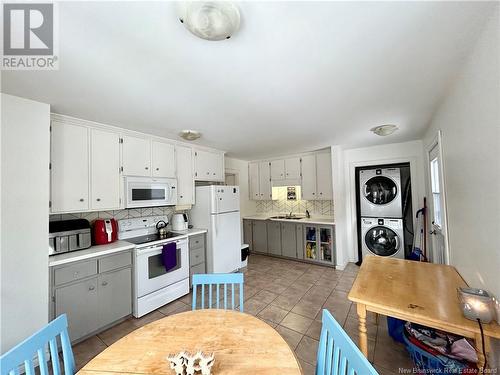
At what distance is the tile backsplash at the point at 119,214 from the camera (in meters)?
2.43

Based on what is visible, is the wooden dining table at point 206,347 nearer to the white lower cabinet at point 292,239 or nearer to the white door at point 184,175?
the white door at point 184,175

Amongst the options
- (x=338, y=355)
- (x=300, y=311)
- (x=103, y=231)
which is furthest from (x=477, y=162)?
(x=103, y=231)

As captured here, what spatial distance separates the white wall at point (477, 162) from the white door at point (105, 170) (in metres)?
3.29

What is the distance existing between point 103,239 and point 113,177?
77cm

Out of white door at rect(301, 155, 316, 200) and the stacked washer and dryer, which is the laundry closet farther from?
white door at rect(301, 155, 316, 200)

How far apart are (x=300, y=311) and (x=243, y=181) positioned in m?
3.31

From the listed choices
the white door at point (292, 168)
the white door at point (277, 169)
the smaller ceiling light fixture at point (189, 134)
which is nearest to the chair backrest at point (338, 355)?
the smaller ceiling light fixture at point (189, 134)

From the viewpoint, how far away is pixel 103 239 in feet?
8.25

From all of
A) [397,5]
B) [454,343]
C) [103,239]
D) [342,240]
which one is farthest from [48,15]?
[342,240]

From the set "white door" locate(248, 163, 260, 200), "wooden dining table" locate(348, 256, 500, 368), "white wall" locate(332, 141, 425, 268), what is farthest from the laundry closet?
"white door" locate(248, 163, 260, 200)

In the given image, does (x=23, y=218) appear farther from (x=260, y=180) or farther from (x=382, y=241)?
(x=382, y=241)

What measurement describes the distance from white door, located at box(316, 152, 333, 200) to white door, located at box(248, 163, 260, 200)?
152 centimetres

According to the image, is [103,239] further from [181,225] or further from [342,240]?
[342,240]

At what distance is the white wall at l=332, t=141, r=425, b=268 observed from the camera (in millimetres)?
3637
